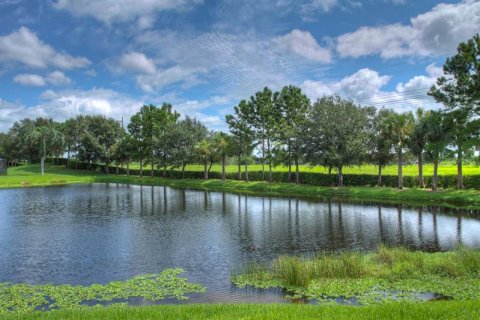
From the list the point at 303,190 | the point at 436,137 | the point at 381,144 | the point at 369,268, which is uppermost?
the point at 436,137

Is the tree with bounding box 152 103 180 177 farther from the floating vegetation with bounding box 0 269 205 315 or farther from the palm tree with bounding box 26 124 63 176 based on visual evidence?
the floating vegetation with bounding box 0 269 205 315

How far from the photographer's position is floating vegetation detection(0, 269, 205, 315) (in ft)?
49.5

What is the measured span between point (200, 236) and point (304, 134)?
3851 centimetres

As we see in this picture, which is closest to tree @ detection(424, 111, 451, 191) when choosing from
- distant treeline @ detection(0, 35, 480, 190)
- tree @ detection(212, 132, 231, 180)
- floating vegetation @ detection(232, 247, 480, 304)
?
distant treeline @ detection(0, 35, 480, 190)

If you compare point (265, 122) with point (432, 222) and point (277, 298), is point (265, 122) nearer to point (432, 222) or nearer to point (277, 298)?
point (432, 222)

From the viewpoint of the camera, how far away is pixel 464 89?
3922 centimetres

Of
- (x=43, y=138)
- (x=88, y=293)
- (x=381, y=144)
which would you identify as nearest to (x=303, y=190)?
(x=381, y=144)

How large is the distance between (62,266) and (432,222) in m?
28.2

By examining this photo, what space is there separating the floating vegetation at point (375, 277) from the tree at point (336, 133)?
39.0 metres

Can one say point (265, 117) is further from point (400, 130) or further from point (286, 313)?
point (286, 313)

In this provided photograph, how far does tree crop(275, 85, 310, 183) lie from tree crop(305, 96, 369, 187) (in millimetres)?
3514

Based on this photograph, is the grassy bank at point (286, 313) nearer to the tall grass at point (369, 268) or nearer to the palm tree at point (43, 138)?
the tall grass at point (369, 268)

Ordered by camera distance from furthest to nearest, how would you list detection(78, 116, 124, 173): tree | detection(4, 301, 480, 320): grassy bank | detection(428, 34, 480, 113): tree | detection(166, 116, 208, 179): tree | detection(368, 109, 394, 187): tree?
detection(78, 116, 124, 173): tree, detection(166, 116, 208, 179): tree, detection(368, 109, 394, 187): tree, detection(428, 34, 480, 113): tree, detection(4, 301, 480, 320): grassy bank

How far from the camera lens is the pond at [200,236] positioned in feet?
65.1
